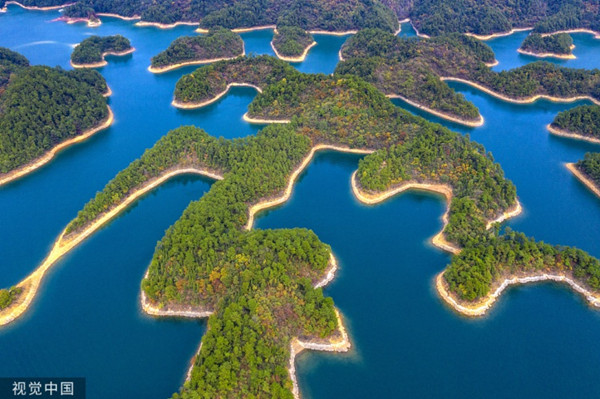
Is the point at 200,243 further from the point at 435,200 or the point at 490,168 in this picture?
the point at 490,168

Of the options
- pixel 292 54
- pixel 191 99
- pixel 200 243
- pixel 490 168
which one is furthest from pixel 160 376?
pixel 292 54

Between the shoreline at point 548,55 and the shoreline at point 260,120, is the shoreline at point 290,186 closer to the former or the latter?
the shoreline at point 260,120

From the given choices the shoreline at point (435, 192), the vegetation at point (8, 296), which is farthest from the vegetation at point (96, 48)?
the shoreline at point (435, 192)

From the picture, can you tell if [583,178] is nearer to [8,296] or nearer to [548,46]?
[548,46]

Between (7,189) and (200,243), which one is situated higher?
(200,243)

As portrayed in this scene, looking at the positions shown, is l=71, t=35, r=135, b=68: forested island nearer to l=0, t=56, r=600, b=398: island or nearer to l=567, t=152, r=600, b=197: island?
l=0, t=56, r=600, b=398: island

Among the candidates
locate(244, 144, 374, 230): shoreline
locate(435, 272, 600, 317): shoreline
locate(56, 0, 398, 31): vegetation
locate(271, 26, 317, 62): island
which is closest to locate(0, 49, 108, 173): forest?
locate(244, 144, 374, 230): shoreline
